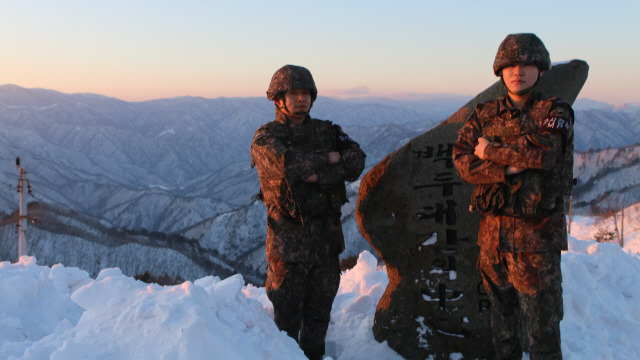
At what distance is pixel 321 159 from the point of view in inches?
150

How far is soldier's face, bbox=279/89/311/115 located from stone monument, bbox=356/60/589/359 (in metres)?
1.25

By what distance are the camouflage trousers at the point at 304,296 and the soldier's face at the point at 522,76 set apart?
76.8 inches

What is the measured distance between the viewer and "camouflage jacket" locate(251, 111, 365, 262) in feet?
12.4

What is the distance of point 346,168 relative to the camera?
12.9 ft

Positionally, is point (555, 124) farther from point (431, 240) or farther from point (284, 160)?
point (431, 240)

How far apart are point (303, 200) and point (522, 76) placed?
1.80 metres

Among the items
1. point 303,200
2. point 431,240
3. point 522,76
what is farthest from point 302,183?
point 522,76

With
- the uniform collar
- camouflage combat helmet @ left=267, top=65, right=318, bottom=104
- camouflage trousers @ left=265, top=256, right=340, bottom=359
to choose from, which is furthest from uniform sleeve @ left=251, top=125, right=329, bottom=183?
camouflage trousers @ left=265, top=256, right=340, bottom=359

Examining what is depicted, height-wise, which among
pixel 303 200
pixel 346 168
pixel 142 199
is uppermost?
pixel 346 168

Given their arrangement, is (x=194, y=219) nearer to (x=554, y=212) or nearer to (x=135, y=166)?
(x=135, y=166)

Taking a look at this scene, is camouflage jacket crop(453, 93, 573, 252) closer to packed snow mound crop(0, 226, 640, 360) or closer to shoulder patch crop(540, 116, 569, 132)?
shoulder patch crop(540, 116, 569, 132)

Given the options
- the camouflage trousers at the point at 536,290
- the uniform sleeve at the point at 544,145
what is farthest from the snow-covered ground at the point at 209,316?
the uniform sleeve at the point at 544,145

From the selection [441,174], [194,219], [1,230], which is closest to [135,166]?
[194,219]

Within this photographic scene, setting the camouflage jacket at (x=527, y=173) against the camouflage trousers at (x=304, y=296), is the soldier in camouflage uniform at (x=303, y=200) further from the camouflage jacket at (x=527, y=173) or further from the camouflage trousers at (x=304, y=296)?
the camouflage jacket at (x=527, y=173)
